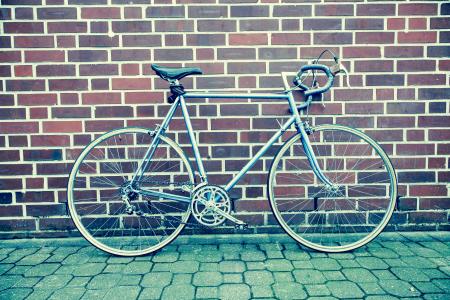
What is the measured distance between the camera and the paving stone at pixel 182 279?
2.29 m

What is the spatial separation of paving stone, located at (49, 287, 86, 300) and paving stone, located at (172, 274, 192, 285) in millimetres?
554

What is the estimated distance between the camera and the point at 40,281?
91.4 inches

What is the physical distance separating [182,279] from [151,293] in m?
0.23

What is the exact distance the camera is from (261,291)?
2.17 meters

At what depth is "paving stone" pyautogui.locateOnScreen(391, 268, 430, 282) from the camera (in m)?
2.30

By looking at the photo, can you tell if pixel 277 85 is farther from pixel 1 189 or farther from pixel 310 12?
pixel 1 189

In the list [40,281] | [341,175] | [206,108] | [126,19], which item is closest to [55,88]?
[126,19]

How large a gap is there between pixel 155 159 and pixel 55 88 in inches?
39.1

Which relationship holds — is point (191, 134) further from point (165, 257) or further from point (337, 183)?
point (337, 183)

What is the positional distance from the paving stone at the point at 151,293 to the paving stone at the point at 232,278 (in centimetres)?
42

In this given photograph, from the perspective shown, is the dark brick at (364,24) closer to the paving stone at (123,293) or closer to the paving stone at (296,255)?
the paving stone at (296,255)

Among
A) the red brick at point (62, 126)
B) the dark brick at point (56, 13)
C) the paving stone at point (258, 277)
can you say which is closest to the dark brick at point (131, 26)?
the dark brick at point (56, 13)

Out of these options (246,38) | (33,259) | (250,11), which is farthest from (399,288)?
(33,259)

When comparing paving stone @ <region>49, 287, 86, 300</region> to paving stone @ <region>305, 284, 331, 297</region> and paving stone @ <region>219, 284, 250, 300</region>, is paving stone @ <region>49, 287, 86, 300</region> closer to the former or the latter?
paving stone @ <region>219, 284, 250, 300</region>
